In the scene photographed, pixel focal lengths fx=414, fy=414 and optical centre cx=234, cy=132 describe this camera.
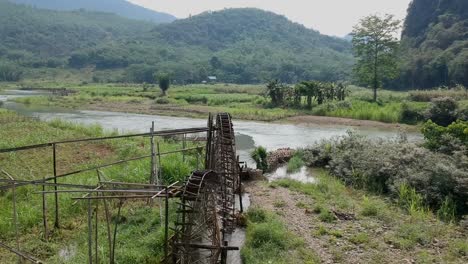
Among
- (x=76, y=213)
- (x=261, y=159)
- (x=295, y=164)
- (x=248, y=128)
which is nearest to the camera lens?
(x=76, y=213)

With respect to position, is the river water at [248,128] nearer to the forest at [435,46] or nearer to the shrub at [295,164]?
the shrub at [295,164]

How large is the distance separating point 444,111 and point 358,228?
75.0 ft

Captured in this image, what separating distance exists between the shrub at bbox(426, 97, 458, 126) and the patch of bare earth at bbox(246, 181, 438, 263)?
67.2 feet

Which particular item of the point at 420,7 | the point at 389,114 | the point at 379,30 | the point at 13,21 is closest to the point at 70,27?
the point at 13,21

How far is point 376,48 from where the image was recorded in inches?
2010

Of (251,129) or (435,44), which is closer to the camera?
(251,129)

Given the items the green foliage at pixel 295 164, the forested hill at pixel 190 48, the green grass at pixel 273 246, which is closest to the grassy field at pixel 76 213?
the green grass at pixel 273 246

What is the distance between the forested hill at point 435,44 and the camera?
5609cm

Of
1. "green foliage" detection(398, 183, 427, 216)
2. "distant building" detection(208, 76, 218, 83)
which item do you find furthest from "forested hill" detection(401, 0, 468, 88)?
"green foliage" detection(398, 183, 427, 216)

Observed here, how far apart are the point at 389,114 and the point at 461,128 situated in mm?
22824

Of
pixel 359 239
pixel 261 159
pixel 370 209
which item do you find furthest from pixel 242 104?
pixel 359 239

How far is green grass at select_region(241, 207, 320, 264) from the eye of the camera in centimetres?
938

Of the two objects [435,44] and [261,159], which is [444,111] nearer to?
[261,159]

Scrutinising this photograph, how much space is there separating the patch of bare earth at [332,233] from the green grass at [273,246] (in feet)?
1.24
